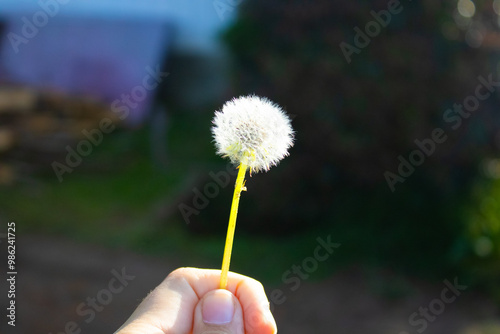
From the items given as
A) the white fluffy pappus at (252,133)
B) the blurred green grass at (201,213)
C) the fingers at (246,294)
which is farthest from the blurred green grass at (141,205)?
the white fluffy pappus at (252,133)

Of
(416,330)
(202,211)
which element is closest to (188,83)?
(202,211)

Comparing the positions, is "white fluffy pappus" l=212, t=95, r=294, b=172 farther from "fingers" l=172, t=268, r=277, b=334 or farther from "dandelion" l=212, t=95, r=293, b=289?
"fingers" l=172, t=268, r=277, b=334

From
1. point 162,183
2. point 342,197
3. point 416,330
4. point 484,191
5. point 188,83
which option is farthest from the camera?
point 188,83

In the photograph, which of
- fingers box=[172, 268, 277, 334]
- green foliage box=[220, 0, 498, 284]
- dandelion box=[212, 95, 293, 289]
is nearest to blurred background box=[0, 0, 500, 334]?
green foliage box=[220, 0, 498, 284]

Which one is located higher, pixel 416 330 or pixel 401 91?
pixel 401 91

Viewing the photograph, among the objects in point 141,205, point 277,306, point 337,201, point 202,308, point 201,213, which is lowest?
point 141,205

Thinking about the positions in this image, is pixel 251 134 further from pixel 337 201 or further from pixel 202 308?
pixel 337 201

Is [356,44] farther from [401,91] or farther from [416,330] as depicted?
[416,330]

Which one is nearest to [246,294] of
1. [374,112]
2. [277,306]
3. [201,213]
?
[277,306]
